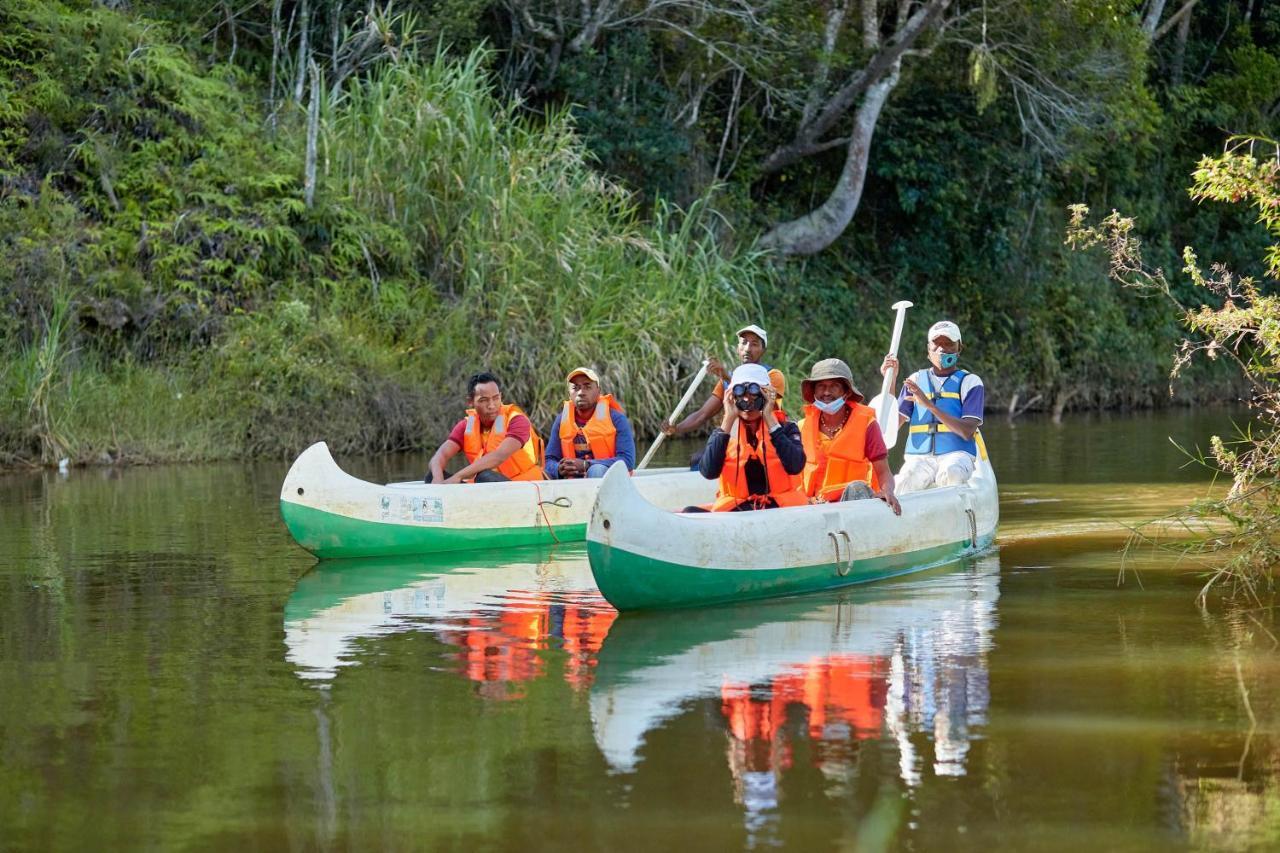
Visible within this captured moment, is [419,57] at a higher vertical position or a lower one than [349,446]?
higher

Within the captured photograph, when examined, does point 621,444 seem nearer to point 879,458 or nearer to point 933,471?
point 933,471

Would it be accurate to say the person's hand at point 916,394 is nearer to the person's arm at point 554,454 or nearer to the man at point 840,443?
the man at point 840,443

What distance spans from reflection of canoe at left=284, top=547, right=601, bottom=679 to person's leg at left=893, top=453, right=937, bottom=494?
6.95 ft

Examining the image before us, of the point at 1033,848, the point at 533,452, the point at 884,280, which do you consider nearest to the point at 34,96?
the point at 533,452

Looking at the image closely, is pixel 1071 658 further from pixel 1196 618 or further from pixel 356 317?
pixel 356 317

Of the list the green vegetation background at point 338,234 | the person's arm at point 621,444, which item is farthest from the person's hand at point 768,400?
the green vegetation background at point 338,234

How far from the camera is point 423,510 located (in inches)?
473

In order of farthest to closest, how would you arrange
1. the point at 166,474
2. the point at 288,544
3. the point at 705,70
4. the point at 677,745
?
the point at 705,70 < the point at 166,474 < the point at 288,544 < the point at 677,745

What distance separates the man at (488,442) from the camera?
40.8 feet

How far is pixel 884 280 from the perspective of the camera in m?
29.3

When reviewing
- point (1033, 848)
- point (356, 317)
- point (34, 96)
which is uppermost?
point (34, 96)

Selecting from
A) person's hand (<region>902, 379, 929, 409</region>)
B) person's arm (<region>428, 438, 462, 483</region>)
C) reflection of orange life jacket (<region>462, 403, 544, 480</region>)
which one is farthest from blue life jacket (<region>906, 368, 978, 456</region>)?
person's arm (<region>428, 438, 462, 483</region>)

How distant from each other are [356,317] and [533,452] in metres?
8.54

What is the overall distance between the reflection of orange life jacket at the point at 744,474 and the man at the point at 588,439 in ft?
8.97
